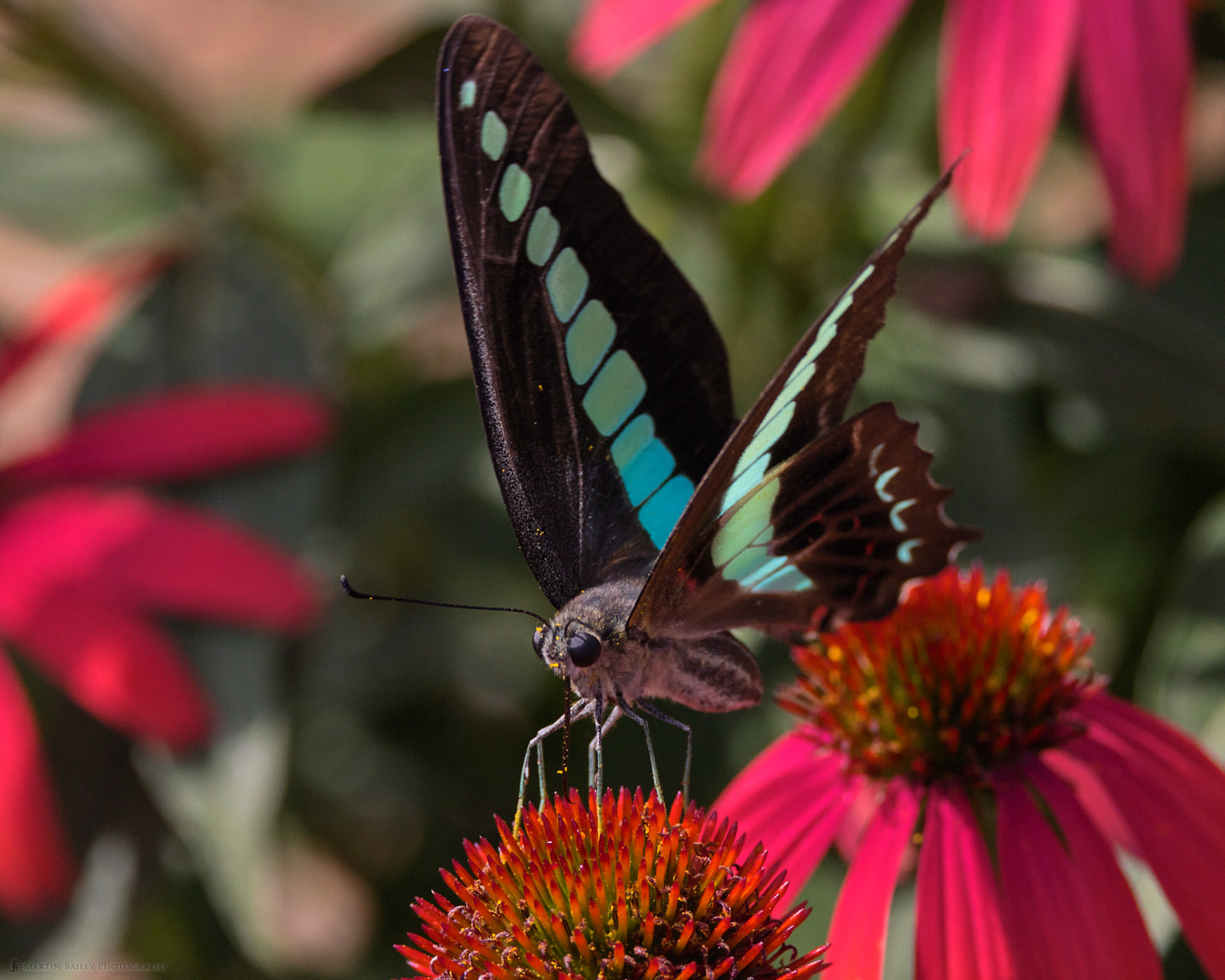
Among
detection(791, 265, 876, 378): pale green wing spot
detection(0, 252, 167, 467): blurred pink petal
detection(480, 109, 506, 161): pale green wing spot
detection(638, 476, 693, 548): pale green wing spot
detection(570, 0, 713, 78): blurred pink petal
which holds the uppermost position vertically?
detection(0, 252, 167, 467): blurred pink petal

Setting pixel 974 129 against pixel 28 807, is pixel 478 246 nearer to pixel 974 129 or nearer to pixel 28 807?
pixel 974 129

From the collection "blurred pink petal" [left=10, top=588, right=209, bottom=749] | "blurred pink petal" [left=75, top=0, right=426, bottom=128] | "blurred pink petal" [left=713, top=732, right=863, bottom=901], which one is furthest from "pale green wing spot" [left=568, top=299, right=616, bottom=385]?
"blurred pink petal" [left=75, top=0, right=426, bottom=128]

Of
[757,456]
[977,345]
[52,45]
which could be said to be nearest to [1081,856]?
[757,456]

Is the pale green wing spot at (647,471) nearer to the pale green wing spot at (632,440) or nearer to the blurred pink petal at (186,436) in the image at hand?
the pale green wing spot at (632,440)

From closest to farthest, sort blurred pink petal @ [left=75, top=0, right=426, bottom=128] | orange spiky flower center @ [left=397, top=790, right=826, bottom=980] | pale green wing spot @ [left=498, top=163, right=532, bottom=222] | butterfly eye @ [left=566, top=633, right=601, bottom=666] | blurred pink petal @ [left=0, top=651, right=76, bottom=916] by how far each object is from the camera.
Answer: orange spiky flower center @ [left=397, top=790, right=826, bottom=980], butterfly eye @ [left=566, top=633, right=601, bottom=666], pale green wing spot @ [left=498, top=163, right=532, bottom=222], blurred pink petal @ [left=0, top=651, right=76, bottom=916], blurred pink petal @ [left=75, top=0, right=426, bottom=128]

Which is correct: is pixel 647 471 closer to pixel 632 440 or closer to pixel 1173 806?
pixel 632 440

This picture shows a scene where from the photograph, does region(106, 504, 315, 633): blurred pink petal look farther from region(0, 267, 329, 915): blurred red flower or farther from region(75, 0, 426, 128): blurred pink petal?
region(75, 0, 426, 128): blurred pink petal
